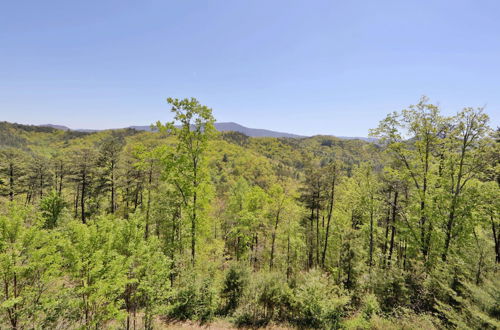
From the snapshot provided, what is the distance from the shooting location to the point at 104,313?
27.8ft

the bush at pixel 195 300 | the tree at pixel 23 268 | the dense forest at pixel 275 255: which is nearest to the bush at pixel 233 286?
the dense forest at pixel 275 255

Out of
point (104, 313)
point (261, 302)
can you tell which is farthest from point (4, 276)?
point (261, 302)

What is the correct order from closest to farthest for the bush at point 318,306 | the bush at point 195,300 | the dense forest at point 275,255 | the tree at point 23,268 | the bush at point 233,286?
1. the tree at point 23,268
2. the dense forest at point 275,255
3. the bush at point 318,306
4. the bush at point 195,300
5. the bush at point 233,286

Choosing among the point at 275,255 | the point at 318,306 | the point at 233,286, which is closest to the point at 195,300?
the point at 233,286

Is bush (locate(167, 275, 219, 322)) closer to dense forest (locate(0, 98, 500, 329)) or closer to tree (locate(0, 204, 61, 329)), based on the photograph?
dense forest (locate(0, 98, 500, 329))

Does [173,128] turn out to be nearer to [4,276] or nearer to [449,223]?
[4,276]

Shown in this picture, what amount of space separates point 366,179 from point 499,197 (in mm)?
8481

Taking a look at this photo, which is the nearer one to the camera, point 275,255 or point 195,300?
point 195,300

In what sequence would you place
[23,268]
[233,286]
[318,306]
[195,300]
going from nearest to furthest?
[23,268]
[318,306]
[195,300]
[233,286]

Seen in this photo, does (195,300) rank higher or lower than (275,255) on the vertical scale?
higher

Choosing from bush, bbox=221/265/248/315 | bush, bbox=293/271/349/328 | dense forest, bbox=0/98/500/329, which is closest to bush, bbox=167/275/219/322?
dense forest, bbox=0/98/500/329

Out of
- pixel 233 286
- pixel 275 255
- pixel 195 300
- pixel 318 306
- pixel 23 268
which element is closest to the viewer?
Answer: pixel 23 268

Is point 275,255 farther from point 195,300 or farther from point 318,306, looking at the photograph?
point 318,306

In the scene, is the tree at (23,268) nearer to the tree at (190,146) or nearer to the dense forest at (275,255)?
the dense forest at (275,255)
